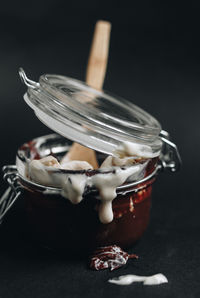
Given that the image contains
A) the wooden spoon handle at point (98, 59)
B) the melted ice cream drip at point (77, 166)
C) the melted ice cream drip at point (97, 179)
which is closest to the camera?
the melted ice cream drip at point (97, 179)

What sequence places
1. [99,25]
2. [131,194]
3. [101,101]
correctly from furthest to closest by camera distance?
1. [99,25]
2. [101,101]
3. [131,194]

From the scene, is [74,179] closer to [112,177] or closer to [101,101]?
[112,177]

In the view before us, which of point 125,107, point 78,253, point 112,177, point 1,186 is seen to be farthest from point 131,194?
point 1,186

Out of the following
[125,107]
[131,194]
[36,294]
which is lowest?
[36,294]

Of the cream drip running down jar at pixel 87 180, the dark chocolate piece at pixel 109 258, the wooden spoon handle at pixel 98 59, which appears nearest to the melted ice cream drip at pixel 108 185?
the cream drip running down jar at pixel 87 180

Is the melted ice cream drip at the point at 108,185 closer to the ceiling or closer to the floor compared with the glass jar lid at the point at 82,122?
closer to the floor

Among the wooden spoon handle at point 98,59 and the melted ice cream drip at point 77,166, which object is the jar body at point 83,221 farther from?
the wooden spoon handle at point 98,59

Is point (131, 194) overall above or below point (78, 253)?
above

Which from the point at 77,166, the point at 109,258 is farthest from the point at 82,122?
the point at 109,258
